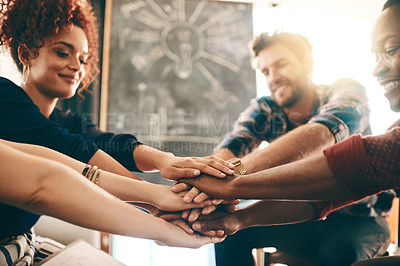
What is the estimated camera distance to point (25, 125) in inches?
39.3

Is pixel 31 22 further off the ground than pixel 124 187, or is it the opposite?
pixel 31 22

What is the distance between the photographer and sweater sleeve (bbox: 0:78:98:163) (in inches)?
38.7

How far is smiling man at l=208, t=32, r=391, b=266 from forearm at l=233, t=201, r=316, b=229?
13 centimetres

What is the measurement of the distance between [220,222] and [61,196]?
63 cm

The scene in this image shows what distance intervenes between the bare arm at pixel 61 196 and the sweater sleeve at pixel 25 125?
43 centimetres

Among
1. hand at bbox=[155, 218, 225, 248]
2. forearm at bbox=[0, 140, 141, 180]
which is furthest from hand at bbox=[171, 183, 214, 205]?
forearm at bbox=[0, 140, 141, 180]

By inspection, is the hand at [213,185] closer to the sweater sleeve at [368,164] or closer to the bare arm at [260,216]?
the bare arm at [260,216]

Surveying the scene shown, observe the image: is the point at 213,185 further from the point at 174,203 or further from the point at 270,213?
the point at 270,213

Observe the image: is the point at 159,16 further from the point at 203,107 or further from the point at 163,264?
the point at 163,264

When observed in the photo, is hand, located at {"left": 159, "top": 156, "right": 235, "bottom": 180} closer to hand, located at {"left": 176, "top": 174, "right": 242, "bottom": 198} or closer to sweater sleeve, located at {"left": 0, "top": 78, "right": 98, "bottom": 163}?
hand, located at {"left": 176, "top": 174, "right": 242, "bottom": 198}

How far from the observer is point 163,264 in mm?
1703

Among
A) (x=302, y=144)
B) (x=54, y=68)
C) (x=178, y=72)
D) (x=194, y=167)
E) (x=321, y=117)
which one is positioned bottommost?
(x=194, y=167)

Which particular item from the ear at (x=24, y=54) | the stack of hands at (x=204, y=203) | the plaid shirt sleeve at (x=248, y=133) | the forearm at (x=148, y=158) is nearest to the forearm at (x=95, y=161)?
the forearm at (x=148, y=158)

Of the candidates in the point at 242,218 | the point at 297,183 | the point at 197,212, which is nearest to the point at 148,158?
the point at 197,212
